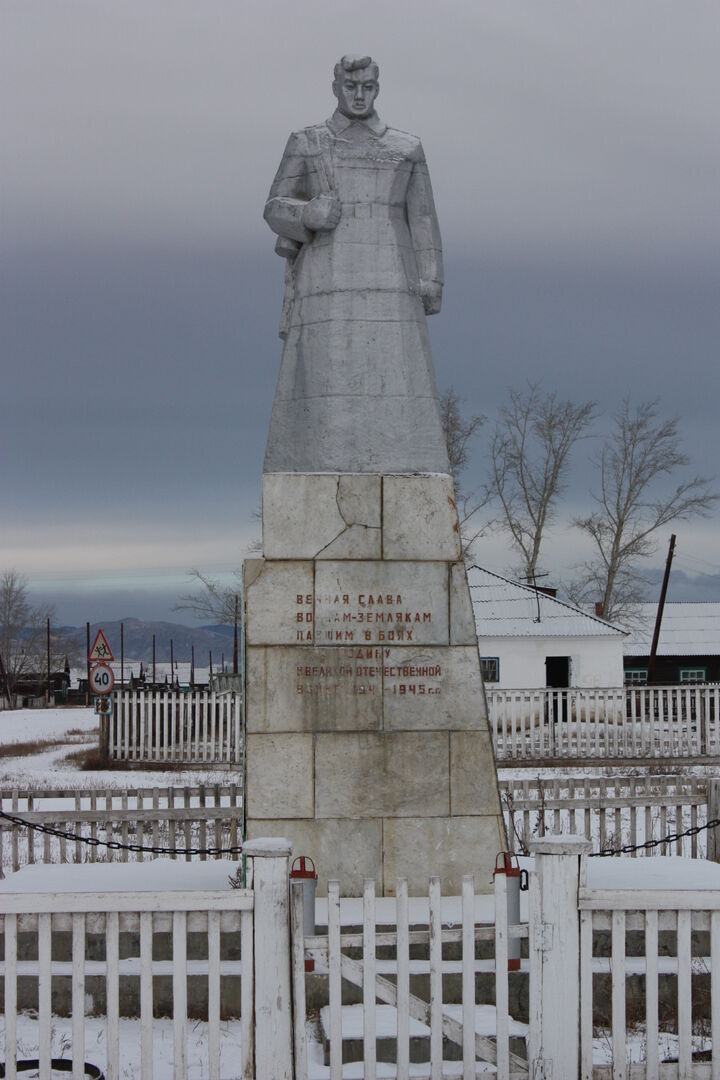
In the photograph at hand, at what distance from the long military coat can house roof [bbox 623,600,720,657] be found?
32580 millimetres

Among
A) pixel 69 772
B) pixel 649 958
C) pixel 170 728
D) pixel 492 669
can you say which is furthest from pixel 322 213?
pixel 492 669

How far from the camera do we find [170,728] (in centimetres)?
2409

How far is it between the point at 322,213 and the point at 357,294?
61 centimetres

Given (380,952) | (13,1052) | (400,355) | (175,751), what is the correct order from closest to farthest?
1. (13,1052)
2. (380,952)
3. (400,355)
4. (175,751)

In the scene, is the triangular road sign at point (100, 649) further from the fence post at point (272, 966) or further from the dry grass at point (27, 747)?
the fence post at point (272, 966)

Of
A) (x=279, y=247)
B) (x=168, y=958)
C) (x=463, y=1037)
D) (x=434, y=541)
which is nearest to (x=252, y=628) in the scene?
(x=434, y=541)

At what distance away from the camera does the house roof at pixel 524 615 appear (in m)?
31.3

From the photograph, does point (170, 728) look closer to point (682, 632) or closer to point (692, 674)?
point (692, 674)

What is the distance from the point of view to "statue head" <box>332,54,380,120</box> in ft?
30.9

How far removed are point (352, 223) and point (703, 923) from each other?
565cm

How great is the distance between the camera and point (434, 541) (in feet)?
29.1

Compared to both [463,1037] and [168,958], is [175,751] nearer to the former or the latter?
[168,958]

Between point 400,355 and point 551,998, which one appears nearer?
point 551,998

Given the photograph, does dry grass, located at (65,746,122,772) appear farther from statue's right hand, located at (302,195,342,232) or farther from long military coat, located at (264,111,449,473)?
statue's right hand, located at (302,195,342,232)
